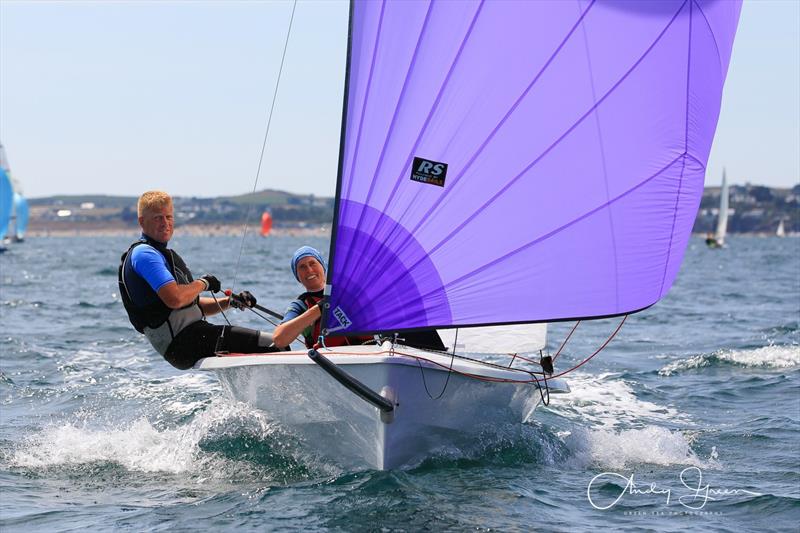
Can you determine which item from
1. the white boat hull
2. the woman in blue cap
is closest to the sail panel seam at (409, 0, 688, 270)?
the white boat hull

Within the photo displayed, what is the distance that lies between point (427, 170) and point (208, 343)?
2.16m

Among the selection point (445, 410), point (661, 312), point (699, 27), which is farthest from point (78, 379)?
point (661, 312)

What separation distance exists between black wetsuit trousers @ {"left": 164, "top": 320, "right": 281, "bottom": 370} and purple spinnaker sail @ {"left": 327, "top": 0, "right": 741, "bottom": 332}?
1.36 m

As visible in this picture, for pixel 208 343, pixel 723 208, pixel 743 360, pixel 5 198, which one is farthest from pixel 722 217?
pixel 208 343

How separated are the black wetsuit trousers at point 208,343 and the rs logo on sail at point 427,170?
1.80 metres

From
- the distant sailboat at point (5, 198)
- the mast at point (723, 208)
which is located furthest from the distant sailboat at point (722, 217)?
the distant sailboat at point (5, 198)

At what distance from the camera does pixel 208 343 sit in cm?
689

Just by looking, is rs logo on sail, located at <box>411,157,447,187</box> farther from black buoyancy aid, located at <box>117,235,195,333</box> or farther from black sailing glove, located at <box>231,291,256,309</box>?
black sailing glove, located at <box>231,291,256,309</box>

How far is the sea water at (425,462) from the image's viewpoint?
554 centimetres

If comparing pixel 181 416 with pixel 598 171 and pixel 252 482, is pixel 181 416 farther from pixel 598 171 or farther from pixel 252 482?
pixel 598 171

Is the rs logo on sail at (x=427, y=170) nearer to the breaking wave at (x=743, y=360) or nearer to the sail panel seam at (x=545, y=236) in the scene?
the sail panel seam at (x=545, y=236)

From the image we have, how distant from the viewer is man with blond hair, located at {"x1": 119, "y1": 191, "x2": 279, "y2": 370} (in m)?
6.48

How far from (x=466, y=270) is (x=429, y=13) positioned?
144cm

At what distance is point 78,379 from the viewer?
11008 mm
